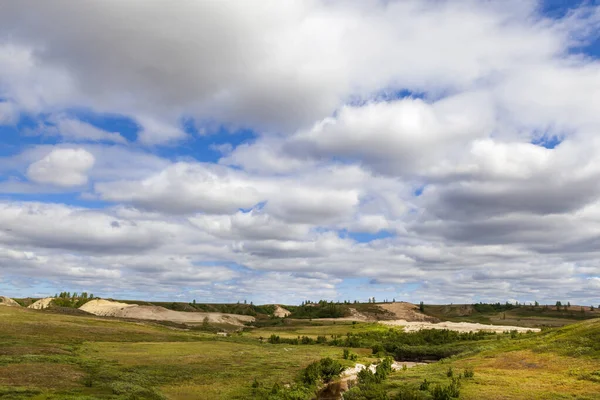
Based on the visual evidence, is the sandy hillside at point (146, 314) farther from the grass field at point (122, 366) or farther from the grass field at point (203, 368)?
the grass field at point (203, 368)

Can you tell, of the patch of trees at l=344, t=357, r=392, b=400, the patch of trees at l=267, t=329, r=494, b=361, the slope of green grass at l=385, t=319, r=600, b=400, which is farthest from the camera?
the patch of trees at l=267, t=329, r=494, b=361

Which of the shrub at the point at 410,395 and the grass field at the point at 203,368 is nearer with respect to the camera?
the grass field at the point at 203,368

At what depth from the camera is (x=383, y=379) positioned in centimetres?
5447

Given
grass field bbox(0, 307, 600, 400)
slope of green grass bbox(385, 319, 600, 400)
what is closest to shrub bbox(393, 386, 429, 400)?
grass field bbox(0, 307, 600, 400)

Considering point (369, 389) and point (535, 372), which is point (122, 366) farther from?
point (535, 372)

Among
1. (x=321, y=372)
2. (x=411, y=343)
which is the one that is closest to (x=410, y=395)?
(x=321, y=372)

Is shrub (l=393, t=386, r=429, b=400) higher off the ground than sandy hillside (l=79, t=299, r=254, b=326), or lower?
lower

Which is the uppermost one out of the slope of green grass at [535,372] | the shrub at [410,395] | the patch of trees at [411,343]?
the slope of green grass at [535,372]

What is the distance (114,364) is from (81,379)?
11003 millimetres

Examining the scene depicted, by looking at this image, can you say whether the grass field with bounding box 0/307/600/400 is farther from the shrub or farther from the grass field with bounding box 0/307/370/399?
the shrub

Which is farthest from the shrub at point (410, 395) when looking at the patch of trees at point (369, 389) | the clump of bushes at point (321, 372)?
the clump of bushes at point (321, 372)

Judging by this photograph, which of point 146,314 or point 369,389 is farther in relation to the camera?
point 146,314

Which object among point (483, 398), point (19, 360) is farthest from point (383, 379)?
point (19, 360)

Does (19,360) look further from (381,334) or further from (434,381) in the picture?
(381,334)
